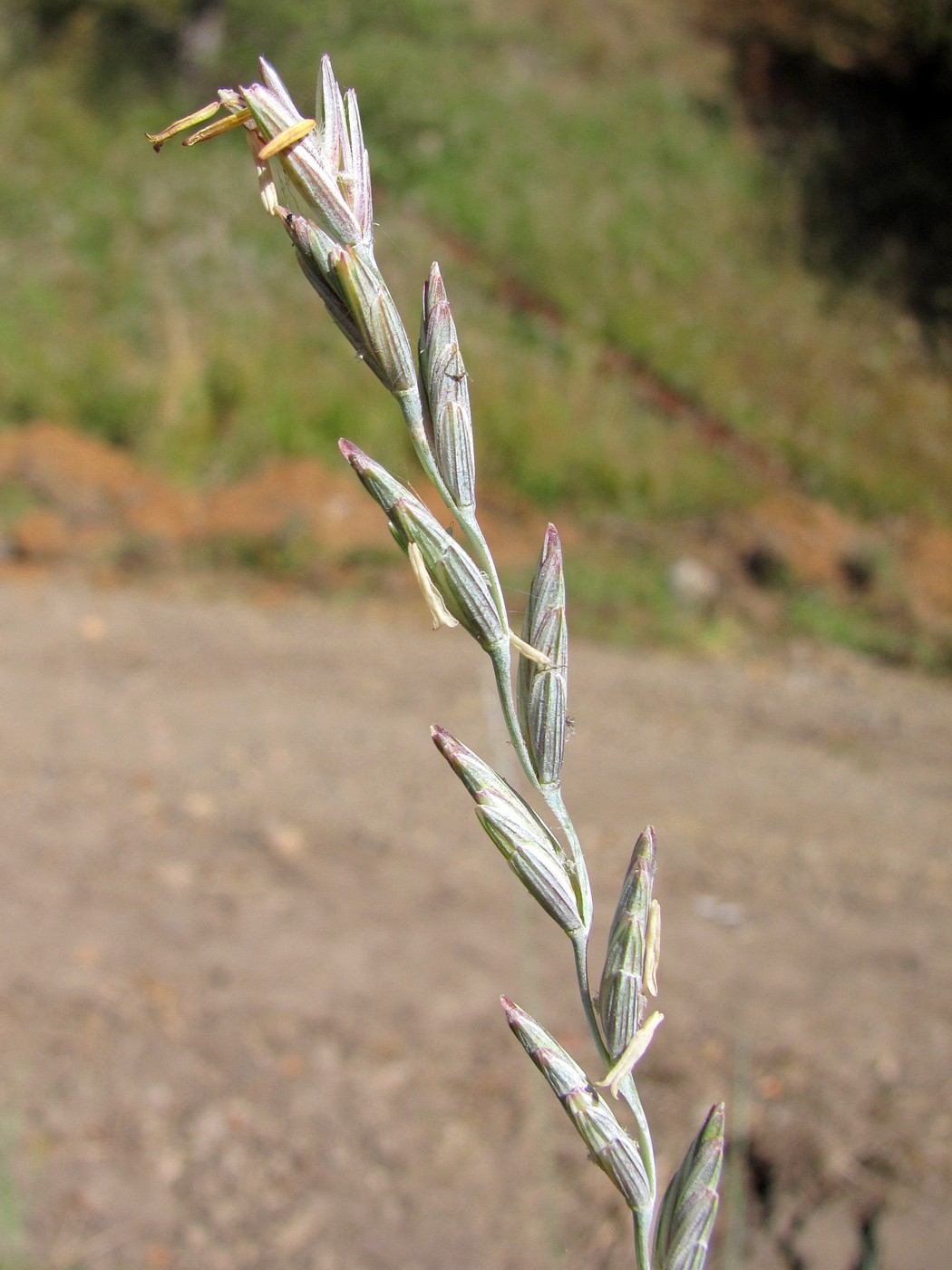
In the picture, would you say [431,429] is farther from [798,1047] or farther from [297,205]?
[798,1047]

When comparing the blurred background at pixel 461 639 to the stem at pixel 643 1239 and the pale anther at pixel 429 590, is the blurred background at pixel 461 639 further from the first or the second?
the stem at pixel 643 1239

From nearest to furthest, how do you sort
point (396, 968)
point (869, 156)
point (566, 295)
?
point (396, 968), point (566, 295), point (869, 156)

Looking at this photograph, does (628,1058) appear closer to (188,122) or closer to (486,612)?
(486,612)

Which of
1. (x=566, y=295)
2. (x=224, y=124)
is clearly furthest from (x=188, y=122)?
(x=566, y=295)

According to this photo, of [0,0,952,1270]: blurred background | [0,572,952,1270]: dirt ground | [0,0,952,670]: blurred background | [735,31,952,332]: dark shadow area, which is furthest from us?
[735,31,952,332]: dark shadow area

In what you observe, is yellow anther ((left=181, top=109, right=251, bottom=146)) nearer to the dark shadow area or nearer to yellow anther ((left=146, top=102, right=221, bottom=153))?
yellow anther ((left=146, top=102, right=221, bottom=153))

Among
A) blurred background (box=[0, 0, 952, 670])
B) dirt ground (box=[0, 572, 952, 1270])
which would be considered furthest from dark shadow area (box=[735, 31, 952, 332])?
dirt ground (box=[0, 572, 952, 1270])

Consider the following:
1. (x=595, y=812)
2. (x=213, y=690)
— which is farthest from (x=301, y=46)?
(x=595, y=812)
